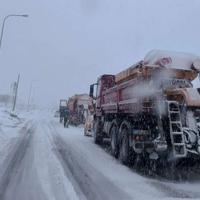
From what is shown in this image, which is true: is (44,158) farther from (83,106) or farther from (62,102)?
(62,102)

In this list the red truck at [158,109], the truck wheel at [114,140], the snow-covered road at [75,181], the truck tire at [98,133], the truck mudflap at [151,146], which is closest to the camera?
the snow-covered road at [75,181]

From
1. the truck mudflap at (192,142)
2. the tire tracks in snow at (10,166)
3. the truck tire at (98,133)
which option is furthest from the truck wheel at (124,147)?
the truck tire at (98,133)

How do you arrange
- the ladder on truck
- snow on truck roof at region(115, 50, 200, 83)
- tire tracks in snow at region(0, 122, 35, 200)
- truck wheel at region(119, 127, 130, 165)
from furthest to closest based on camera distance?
truck wheel at region(119, 127, 130, 165) → snow on truck roof at region(115, 50, 200, 83) → the ladder on truck → tire tracks in snow at region(0, 122, 35, 200)

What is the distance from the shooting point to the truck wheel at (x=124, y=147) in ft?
39.2

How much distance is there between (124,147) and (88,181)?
11.5 feet

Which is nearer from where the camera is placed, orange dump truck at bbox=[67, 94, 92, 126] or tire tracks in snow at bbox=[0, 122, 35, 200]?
tire tracks in snow at bbox=[0, 122, 35, 200]

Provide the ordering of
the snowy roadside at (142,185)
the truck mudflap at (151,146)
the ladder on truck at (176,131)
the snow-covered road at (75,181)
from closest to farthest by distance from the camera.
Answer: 1. the snow-covered road at (75,181)
2. the snowy roadside at (142,185)
3. the ladder on truck at (176,131)
4. the truck mudflap at (151,146)

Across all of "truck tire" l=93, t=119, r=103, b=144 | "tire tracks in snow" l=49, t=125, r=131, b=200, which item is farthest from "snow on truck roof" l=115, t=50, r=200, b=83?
"truck tire" l=93, t=119, r=103, b=144

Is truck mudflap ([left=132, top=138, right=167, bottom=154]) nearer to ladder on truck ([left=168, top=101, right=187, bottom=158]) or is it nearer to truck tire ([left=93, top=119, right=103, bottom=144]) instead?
ladder on truck ([left=168, top=101, right=187, bottom=158])

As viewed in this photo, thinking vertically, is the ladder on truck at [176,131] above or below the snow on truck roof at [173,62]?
below

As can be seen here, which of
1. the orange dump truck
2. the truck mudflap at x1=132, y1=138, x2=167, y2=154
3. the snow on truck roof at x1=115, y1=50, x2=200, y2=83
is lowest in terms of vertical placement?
the truck mudflap at x1=132, y1=138, x2=167, y2=154

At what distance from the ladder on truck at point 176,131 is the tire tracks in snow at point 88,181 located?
1.87 m

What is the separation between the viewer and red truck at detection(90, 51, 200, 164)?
9680mm

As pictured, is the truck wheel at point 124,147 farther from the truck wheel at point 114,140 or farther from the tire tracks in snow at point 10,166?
the tire tracks in snow at point 10,166
